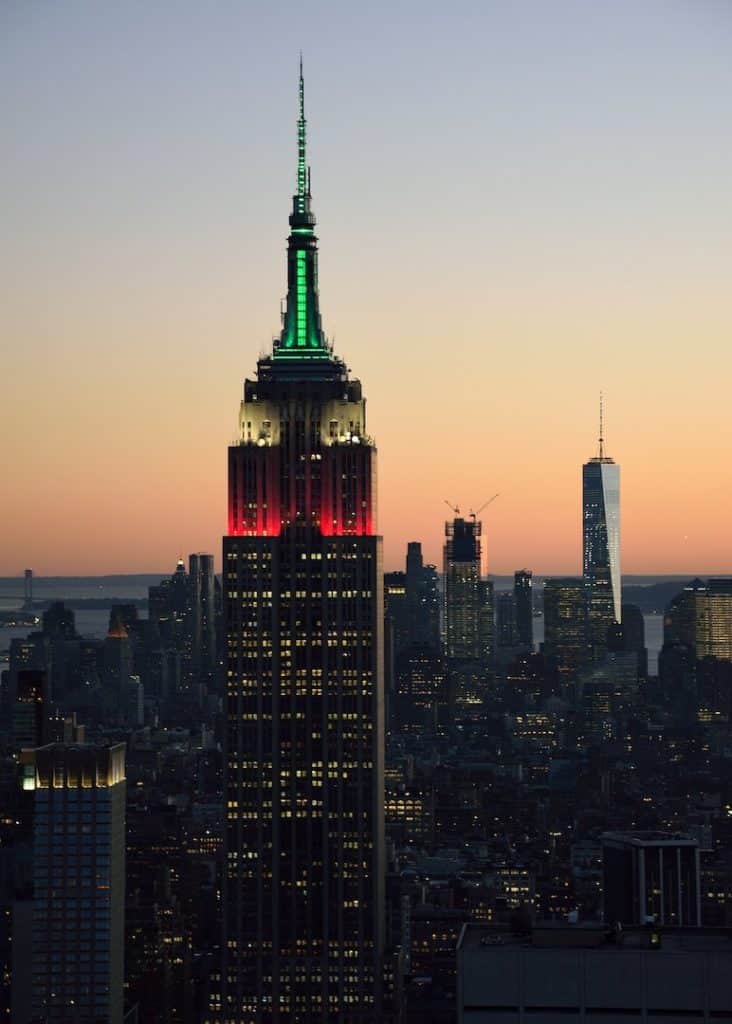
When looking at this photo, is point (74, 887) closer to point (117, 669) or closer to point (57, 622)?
point (117, 669)

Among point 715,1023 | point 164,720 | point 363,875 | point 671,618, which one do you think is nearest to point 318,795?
point 363,875

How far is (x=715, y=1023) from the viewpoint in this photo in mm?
10430

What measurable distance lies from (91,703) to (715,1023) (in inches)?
3464

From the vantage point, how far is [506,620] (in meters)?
132

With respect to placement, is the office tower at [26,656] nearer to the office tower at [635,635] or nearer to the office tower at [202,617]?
→ the office tower at [202,617]

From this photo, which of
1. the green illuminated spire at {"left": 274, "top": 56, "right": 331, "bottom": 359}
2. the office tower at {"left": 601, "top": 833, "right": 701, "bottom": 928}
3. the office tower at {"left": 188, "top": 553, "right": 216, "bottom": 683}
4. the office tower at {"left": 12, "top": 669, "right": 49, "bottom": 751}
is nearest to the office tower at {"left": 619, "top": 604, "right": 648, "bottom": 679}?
the office tower at {"left": 188, "top": 553, "right": 216, "bottom": 683}

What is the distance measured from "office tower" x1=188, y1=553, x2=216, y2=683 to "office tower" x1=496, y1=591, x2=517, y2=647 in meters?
25.9

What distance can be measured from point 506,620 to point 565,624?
599 cm

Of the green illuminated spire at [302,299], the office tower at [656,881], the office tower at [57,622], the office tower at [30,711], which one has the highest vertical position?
the green illuminated spire at [302,299]

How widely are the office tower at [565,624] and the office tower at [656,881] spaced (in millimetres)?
61318

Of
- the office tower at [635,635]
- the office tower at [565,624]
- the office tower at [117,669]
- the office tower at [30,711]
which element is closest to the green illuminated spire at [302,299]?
the office tower at [30,711]

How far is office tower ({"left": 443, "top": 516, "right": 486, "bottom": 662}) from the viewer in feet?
404

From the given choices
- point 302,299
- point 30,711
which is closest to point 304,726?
point 302,299

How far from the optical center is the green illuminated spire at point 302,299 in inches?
1987
